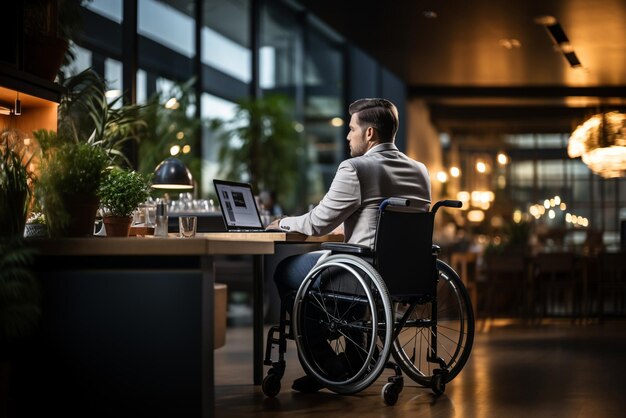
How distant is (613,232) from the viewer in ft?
54.2

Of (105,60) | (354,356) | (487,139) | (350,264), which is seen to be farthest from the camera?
(487,139)

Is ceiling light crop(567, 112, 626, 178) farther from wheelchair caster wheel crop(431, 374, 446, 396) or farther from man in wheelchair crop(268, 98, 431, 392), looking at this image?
wheelchair caster wheel crop(431, 374, 446, 396)

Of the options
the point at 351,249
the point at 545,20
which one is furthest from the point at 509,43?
the point at 351,249

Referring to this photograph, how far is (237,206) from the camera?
517 cm

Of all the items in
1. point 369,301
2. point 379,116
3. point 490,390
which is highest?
point 379,116

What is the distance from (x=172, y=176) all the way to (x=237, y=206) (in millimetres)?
1534

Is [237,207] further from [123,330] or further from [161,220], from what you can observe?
[123,330]

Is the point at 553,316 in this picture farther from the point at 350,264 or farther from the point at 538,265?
the point at 350,264

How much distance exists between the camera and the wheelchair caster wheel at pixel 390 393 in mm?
4426

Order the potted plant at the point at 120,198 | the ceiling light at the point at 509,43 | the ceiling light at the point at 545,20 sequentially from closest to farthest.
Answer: the potted plant at the point at 120,198 < the ceiling light at the point at 545,20 < the ceiling light at the point at 509,43

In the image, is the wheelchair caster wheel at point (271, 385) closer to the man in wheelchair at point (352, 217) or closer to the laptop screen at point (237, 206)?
the man in wheelchair at point (352, 217)

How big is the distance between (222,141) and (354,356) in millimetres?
7831

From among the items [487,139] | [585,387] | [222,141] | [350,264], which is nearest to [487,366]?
[585,387]

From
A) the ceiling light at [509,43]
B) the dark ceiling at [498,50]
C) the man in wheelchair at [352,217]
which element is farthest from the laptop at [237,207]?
the ceiling light at [509,43]
